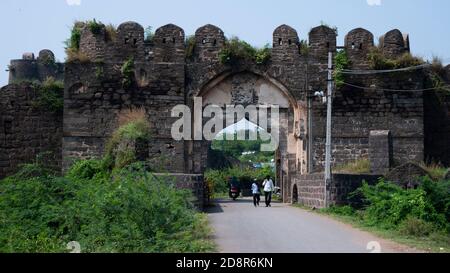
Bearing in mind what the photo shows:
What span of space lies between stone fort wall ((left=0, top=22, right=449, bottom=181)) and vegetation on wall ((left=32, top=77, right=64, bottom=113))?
479mm

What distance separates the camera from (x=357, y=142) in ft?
66.2

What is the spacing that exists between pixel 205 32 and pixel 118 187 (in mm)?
10196

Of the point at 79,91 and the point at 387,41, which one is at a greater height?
the point at 387,41

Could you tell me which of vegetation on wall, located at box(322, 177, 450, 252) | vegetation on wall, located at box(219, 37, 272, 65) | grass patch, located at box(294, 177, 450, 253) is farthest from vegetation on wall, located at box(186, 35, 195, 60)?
vegetation on wall, located at box(322, 177, 450, 252)

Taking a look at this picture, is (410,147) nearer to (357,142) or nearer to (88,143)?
(357,142)

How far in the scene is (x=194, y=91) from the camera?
2012 cm

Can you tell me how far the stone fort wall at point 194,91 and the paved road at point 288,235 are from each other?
5438 mm

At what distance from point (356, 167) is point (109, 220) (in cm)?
969

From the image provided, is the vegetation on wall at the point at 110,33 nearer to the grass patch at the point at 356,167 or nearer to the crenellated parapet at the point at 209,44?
the crenellated parapet at the point at 209,44

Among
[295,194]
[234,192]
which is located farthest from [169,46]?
[234,192]

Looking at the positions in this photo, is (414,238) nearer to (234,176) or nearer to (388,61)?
(388,61)

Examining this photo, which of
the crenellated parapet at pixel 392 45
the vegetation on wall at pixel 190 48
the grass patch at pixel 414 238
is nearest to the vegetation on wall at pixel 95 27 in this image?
the vegetation on wall at pixel 190 48
